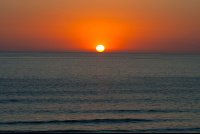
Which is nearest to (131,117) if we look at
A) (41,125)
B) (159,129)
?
(159,129)

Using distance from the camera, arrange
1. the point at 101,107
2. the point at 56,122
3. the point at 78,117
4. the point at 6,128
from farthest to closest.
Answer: the point at 101,107
the point at 78,117
the point at 56,122
the point at 6,128

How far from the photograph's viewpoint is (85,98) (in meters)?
36.2

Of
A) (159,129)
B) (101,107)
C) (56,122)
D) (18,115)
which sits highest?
(101,107)

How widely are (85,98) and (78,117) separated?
10.1m

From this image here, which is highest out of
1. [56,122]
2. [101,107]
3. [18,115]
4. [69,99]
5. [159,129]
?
[69,99]

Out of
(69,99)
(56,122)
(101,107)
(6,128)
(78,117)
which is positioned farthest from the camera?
(69,99)

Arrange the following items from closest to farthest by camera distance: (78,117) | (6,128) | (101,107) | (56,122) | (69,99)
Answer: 1. (6,128)
2. (56,122)
3. (78,117)
4. (101,107)
5. (69,99)

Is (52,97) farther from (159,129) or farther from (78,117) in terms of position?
(159,129)

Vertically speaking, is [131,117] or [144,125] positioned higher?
[131,117]

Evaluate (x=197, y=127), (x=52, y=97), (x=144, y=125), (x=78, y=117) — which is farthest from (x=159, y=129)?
(x=52, y=97)

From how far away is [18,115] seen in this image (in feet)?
86.7

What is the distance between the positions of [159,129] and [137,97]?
560 inches

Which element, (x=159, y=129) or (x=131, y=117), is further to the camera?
(x=131, y=117)

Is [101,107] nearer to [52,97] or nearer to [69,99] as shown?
[69,99]
